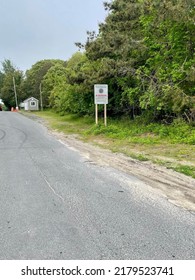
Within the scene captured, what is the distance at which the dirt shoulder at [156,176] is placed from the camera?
4.05 metres

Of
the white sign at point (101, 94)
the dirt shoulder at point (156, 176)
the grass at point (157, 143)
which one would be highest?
the white sign at point (101, 94)

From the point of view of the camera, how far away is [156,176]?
17.1 ft

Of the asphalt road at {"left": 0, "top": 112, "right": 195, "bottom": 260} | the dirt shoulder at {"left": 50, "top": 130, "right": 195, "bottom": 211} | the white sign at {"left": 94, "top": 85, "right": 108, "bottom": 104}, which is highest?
the white sign at {"left": 94, "top": 85, "right": 108, "bottom": 104}

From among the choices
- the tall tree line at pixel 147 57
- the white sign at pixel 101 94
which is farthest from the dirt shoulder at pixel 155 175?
the white sign at pixel 101 94

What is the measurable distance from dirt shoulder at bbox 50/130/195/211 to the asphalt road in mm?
243

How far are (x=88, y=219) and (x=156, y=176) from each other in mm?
2320

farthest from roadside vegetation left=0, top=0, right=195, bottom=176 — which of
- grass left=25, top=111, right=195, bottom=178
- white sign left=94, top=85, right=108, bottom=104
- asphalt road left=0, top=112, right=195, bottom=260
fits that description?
asphalt road left=0, top=112, right=195, bottom=260

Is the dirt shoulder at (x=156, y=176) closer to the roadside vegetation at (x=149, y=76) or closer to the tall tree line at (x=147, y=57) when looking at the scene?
the roadside vegetation at (x=149, y=76)

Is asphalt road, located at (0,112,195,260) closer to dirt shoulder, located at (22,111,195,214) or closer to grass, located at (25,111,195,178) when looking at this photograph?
dirt shoulder, located at (22,111,195,214)

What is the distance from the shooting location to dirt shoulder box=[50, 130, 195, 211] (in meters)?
4.05

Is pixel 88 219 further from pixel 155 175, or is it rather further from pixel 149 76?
pixel 149 76

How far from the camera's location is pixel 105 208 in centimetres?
370

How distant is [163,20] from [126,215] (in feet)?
A: 30.7

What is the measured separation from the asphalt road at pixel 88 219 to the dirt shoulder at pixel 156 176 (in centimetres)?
24
